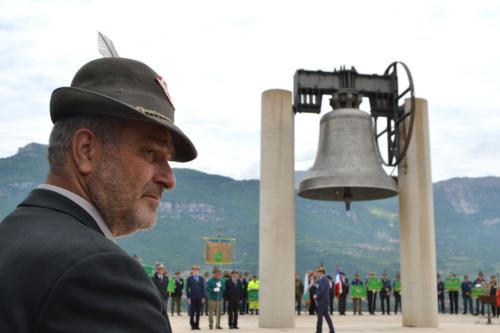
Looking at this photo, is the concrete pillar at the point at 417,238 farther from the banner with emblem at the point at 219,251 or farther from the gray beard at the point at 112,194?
the gray beard at the point at 112,194

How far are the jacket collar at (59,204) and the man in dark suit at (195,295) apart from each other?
16.1 m

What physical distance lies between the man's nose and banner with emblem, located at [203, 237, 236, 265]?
25.7 metres

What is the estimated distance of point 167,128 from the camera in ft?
5.63

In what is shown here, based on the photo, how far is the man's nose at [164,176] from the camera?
1770 millimetres

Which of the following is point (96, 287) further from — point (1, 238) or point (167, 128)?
point (167, 128)

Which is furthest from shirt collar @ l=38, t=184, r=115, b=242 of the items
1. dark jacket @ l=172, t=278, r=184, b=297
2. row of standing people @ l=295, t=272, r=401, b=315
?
dark jacket @ l=172, t=278, r=184, b=297

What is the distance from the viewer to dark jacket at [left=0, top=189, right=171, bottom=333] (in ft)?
3.92

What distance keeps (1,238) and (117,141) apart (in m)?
0.40

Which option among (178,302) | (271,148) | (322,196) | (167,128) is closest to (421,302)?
(322,196)

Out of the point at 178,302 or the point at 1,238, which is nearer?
the point at 1,238

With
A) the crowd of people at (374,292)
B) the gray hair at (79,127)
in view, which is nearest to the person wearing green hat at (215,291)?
→ the crowd of people at (374,292)

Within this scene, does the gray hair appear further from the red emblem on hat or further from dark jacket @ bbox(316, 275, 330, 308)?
dark jacket @ bbox(316, 275, 330, 308)

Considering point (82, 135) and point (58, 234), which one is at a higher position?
point (82, 135)

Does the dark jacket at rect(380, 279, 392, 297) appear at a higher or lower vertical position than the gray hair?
lower
